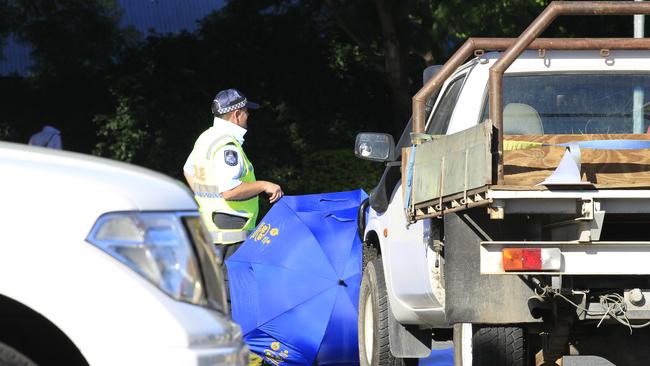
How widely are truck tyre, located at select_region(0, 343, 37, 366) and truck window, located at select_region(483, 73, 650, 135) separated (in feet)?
12.0

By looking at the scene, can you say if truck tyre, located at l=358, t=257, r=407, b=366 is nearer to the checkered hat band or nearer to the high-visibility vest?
the high-visibility vest

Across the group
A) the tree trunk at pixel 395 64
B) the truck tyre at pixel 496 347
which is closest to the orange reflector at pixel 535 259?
the truck tyre at pixel 496 347

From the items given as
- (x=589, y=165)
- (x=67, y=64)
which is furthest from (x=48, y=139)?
(x=589, y=165)

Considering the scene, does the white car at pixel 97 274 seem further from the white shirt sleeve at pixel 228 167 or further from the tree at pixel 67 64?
the tree at pixel 67 64

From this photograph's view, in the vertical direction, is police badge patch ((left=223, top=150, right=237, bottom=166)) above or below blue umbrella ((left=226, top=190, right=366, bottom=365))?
above

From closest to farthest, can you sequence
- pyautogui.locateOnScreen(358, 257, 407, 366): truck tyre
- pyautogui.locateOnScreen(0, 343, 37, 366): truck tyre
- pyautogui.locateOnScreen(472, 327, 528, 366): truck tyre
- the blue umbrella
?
pyautogui.locateOnScreen(0, 343, 37, 366): truck tyre < pyautogui.locateOnScreen(472, 327, 528, 366): truck tyre < pyautogui.locateOnScreen(358, 257, 407, 366): truck tyre < the blue umbrella

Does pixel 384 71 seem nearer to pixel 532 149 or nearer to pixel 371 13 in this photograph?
pixel 371 13

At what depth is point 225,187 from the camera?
9266 millimetres

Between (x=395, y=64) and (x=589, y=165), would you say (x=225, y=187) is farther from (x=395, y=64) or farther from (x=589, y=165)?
(x=395, y=64)

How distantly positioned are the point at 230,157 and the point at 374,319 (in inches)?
66.0

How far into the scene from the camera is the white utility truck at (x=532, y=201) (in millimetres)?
5906

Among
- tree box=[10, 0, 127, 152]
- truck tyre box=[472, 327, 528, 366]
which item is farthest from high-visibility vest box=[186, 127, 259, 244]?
tree box=[10, 0, 127, 152]

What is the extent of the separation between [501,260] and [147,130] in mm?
17890

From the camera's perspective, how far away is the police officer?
9258 millimetres
